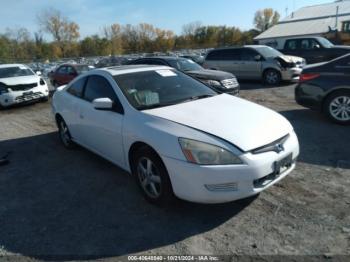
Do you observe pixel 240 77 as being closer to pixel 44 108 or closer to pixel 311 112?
pixel 311 112

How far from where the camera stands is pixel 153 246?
2.80 metres

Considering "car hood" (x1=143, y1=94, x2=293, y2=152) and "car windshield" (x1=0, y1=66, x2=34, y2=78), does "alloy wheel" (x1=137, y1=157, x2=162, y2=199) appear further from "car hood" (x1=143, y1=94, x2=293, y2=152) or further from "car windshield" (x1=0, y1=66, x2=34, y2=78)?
"car windshield" (x1=0, y1=66, x2=34, y2=78)

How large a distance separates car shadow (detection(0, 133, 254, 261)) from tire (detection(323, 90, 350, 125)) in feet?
12.6

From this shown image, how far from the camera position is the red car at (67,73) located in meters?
14.3

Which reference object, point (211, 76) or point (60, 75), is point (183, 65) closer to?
point (211, 76)

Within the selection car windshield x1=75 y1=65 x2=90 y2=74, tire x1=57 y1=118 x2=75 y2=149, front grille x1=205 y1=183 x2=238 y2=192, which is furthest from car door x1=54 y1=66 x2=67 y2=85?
front grille x1=205 y1=183 x2=238 y2=192

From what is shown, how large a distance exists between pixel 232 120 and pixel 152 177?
109 cm

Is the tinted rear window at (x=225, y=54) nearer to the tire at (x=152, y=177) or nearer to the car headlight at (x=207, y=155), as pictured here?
the tire at (x=152, y=177)

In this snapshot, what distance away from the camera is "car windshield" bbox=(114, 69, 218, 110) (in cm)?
379

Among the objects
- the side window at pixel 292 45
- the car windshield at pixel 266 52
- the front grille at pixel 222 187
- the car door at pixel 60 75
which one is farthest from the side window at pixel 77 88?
the side window at pixel 292 45

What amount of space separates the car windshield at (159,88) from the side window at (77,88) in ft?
3.35

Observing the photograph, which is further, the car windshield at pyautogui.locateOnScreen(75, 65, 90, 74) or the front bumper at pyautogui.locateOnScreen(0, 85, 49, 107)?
the car windshield at pyautogui.locateOnScreen(75, 65, 90, 74)

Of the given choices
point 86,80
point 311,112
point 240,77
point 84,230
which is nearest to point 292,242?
point 84,230

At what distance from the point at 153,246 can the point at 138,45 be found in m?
87.0
